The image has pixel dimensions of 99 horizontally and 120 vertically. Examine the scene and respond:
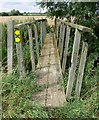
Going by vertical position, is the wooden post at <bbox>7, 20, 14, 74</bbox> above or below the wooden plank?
above

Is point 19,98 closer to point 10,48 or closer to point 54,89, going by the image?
point 54,89

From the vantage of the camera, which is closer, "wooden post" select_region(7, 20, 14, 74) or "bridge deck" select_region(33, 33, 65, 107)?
"bridge deck" select_region(33, 33, 65, 107)

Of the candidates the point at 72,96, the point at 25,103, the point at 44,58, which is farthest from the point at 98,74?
the point at 44,58

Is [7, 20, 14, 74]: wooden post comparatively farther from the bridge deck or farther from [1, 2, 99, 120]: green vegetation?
the bridge deck

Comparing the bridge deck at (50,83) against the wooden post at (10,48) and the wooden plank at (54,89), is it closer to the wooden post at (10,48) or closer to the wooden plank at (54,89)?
the wooden plank at (54,89)

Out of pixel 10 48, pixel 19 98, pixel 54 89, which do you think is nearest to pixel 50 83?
pixel 54 89

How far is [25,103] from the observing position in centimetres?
434

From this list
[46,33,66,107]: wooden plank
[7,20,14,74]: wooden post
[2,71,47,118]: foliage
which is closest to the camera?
[2,71,47,118]: foliage

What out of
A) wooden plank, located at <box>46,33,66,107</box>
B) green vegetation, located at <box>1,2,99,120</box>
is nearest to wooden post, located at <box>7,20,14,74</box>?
green vegetation, located at <box>1,2,99,120</box>

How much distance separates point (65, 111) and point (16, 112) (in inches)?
28.2

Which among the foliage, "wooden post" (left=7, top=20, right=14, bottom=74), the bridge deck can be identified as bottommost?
the bridge deck

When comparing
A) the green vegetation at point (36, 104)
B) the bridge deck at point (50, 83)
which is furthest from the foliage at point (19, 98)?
the bridge deck at point (50, 83)

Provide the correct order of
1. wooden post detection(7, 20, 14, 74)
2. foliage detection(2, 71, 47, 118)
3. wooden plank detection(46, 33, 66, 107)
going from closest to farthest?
foliage detection(2, 71, 47, 118) → wooden plank detection(46, 33, 66, 107) → wooden post detection(7, 20, 14, 74)

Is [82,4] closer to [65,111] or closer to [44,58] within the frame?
[44,58]
